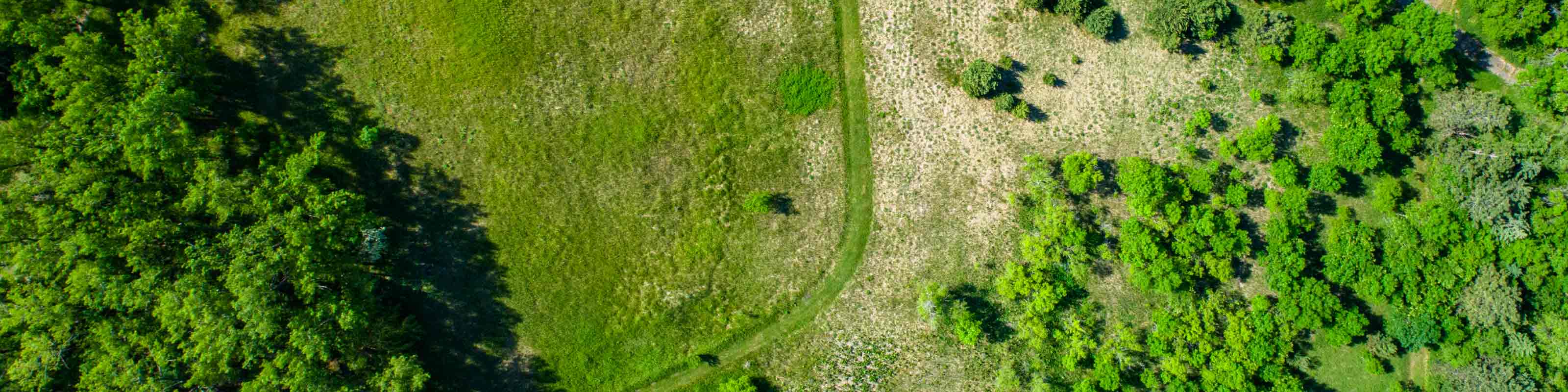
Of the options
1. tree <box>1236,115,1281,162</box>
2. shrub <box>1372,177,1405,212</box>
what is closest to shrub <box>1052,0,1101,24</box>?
tree <box>1236,115,1281,162</box>

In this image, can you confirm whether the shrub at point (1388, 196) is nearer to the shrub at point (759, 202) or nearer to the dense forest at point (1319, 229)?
the dense forest at point (1319, 229)

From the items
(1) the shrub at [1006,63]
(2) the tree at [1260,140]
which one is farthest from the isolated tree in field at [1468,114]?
(1) the shrub at [1006,63]

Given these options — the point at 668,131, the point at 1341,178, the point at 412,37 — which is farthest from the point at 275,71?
the point at 1341,178

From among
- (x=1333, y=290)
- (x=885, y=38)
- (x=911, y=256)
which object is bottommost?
(x=1333, y=290)

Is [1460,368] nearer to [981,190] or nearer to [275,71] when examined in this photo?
[981,190]

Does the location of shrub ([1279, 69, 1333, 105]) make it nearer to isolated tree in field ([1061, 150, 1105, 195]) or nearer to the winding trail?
isolated tree in field ([1061, 150, 1105, 195])

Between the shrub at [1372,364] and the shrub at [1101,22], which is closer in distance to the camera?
the shrub at [1101,22]
